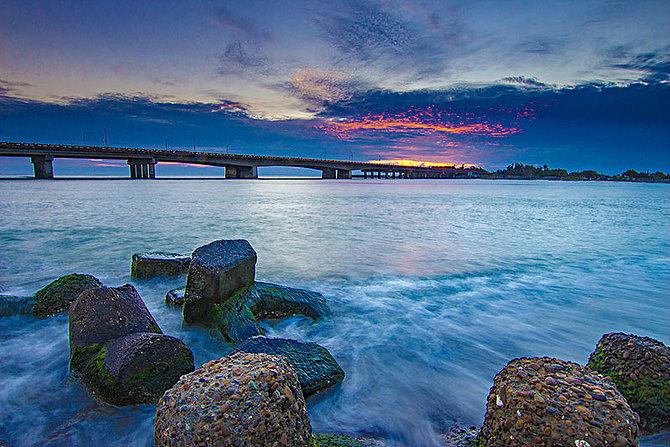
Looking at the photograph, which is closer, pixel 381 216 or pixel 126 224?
pixel 126 224

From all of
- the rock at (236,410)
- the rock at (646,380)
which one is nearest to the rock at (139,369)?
the rock at (236,410)

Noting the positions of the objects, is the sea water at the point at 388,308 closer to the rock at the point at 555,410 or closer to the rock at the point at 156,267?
the rock at the point at 156,267

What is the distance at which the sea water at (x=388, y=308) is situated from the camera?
3275 millimetres

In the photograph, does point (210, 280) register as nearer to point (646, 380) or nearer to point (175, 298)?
point (175, 298)

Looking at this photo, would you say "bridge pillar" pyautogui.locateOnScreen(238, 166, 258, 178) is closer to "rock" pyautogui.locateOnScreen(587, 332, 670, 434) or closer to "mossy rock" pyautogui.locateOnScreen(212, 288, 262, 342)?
"mossy rock" pyautogui.locateOnScreen(212, 288, 262, 342)

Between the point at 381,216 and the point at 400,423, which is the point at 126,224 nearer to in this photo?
the point at 381,216

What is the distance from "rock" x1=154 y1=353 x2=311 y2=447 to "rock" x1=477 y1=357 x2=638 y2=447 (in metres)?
1.11

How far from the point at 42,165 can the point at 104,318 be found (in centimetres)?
7531

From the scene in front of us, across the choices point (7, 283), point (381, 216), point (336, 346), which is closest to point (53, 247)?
point (7, 283)

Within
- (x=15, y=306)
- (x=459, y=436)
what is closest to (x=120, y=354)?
(x=459, y=436)

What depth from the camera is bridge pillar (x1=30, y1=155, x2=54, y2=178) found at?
60.4m

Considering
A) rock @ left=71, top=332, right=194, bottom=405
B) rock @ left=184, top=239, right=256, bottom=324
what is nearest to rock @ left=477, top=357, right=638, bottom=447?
rock @ left=71, top=332, right=194, bottom=405

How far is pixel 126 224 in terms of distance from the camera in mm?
14547

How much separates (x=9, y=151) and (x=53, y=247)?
57.6m
